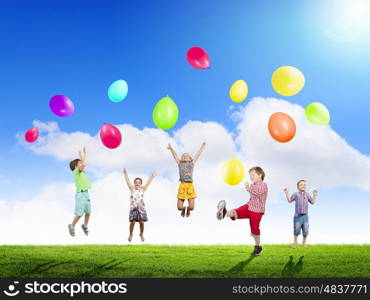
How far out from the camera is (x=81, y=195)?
10211 millimetres

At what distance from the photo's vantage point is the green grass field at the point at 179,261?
7.82 m

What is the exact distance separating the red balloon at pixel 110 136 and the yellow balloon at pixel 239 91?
247 cm

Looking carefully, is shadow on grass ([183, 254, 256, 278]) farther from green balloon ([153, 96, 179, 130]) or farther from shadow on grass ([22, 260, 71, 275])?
green balloon ([153, 96, 179, 130])

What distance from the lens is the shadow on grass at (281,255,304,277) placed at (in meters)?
7.79

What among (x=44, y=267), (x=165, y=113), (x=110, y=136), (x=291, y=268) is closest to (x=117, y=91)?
(x=110, y=136)

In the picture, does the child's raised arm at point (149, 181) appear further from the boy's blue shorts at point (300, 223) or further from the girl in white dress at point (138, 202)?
the boy's blue shorts at point (300, 223)

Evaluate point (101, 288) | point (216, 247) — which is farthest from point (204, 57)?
point (101, 288)

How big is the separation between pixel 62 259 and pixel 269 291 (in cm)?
401

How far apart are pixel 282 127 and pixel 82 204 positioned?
431 centimetres

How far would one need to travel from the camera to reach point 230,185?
998 cm

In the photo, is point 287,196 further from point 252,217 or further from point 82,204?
point 82,204

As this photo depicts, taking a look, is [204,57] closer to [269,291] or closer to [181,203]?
[181,203]

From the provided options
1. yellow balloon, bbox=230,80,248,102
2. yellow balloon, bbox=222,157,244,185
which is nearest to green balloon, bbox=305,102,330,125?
yellow balloon, bbox=230,80,248,102

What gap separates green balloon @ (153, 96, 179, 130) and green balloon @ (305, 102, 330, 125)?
9.21 feet
